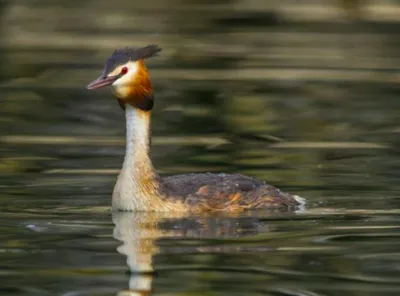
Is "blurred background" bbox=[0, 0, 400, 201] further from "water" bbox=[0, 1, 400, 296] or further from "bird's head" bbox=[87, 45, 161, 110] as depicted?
"bird's head" bbox=[87, 45, 161, 110]

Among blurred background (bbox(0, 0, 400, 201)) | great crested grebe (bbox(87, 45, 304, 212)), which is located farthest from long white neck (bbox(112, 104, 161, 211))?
blurred background (bbox(0, 0, 400, 201))

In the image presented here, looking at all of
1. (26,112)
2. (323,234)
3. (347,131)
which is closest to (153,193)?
(323,234)

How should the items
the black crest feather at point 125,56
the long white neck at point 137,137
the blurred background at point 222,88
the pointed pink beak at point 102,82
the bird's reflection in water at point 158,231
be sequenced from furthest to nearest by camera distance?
the blurred background at point 222,88, the long white neck at point 137,137, the black crest feather at point 125,56, the pointed pink beak at point 102,82, the bird's reflection in water at point 158,231

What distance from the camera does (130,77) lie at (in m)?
12.9

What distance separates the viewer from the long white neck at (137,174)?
13.0 meters

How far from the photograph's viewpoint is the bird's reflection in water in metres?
11.2

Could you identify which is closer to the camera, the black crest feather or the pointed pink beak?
the pointed pink beak

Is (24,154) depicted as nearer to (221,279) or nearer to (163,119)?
(163,119)

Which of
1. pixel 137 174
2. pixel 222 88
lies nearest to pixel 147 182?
pixel 137 174

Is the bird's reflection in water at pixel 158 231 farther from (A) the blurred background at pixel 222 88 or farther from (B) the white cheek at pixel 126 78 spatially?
(A) the blurred background at pixel 222 88

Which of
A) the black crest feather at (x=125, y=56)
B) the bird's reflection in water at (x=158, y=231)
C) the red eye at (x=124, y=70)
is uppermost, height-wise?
the black crest feather at (x=125, y=56)

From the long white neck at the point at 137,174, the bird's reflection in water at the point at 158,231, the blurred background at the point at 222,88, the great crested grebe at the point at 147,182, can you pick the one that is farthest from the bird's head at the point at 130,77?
the blurred background at the point at 222,88

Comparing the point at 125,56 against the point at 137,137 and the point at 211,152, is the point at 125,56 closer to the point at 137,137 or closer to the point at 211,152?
the point at 137,137

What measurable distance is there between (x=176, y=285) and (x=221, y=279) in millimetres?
359
